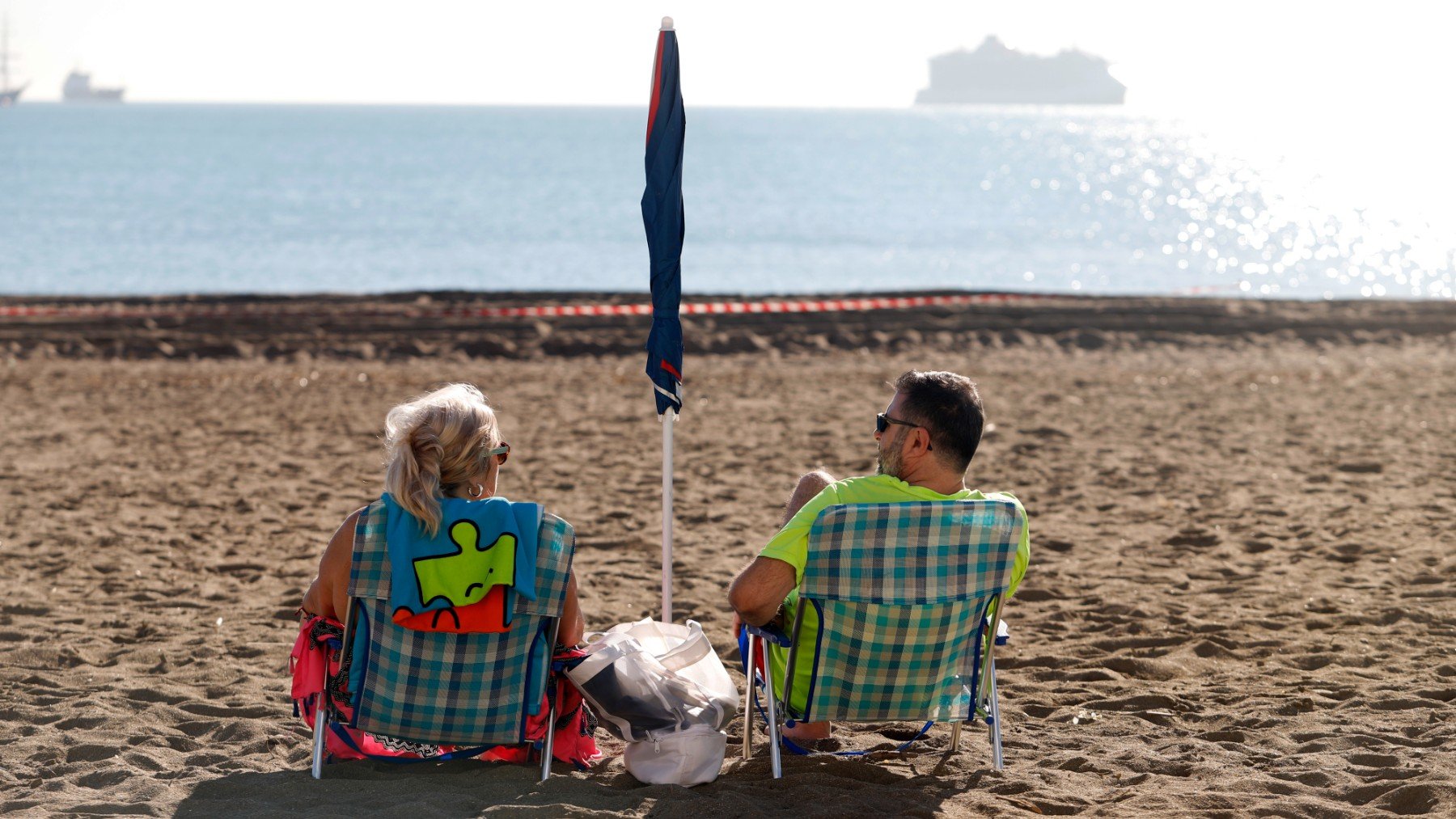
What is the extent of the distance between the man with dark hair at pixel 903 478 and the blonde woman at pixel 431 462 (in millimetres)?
501

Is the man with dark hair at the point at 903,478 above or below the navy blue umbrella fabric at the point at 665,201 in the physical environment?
below

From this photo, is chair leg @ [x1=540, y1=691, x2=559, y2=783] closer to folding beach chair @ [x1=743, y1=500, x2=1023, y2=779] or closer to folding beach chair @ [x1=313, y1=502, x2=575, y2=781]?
folding beach chair @ [x1=313, y1=502, x2=575, y2=781]

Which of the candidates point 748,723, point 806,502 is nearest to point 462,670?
point 748,723

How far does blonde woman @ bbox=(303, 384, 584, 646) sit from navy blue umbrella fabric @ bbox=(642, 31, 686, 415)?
515mm

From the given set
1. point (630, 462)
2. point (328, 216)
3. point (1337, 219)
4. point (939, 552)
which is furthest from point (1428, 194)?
point (939, 552)

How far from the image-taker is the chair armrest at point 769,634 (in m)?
→ 3.57

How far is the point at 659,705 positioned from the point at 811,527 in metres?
0.65

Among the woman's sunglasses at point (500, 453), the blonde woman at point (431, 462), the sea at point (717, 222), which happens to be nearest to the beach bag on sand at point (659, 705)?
the blonde woman at point (431, 462)

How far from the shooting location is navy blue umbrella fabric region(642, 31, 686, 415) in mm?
3686

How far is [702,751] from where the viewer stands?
357 cm

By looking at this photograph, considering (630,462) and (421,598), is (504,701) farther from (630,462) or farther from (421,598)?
(630,462)

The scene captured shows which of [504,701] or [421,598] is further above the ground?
[421,598]

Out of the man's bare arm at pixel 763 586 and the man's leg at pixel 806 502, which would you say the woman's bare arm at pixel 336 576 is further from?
the man's leg at pixel 806 502

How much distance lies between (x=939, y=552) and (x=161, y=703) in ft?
8.80
